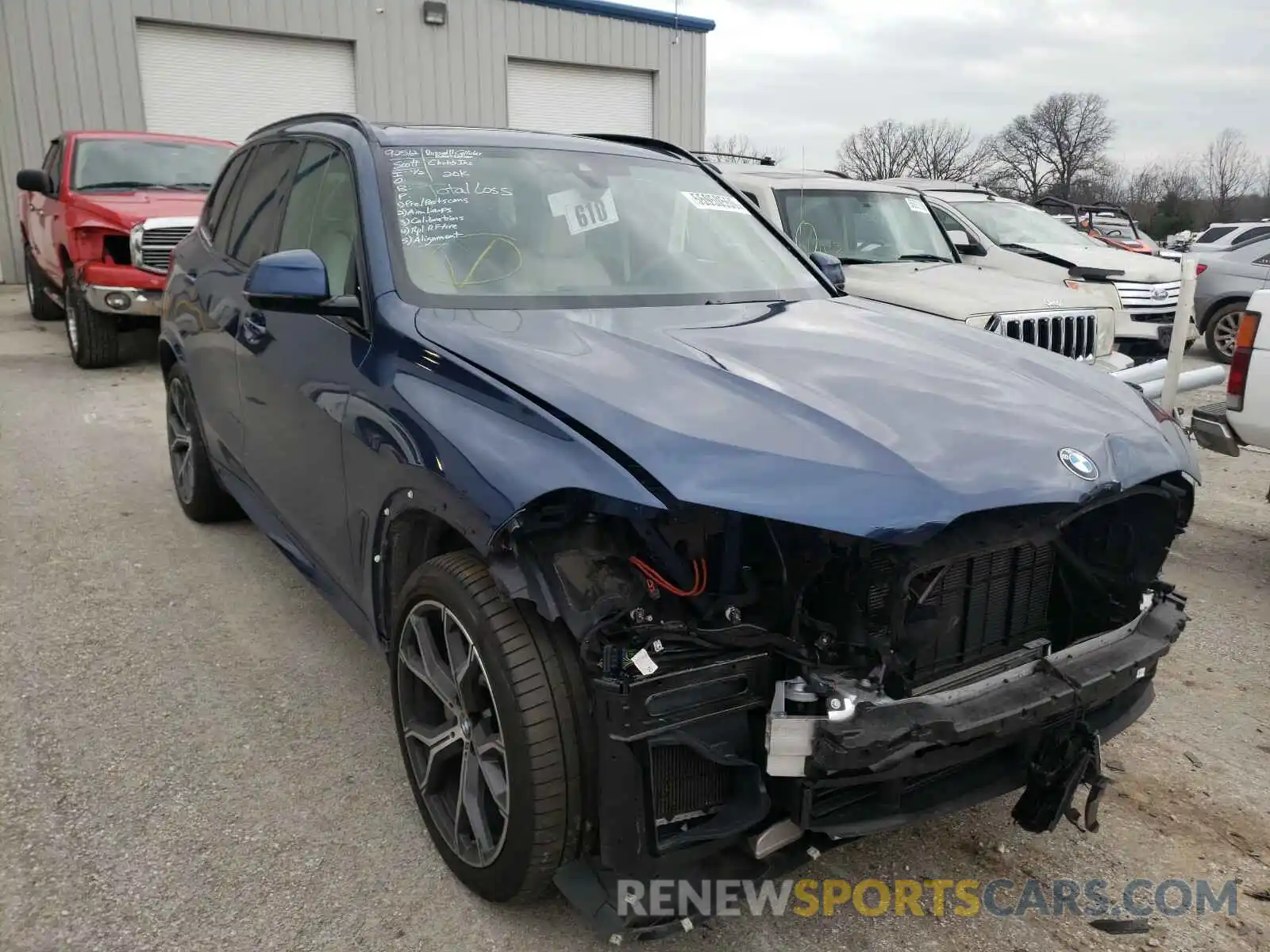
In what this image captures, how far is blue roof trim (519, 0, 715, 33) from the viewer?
18.2m

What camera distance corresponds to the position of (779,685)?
2.10m

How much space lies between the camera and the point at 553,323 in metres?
2.82

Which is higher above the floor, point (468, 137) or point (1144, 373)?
point (468, 137)

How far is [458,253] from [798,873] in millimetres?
2026

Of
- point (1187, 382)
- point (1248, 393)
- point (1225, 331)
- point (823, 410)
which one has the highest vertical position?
point (823, 410)

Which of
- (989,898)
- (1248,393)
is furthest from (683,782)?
(1248,393)

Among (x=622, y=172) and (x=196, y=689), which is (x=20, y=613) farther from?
(x=622, y=172)

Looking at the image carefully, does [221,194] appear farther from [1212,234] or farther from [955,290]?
[1212,234]

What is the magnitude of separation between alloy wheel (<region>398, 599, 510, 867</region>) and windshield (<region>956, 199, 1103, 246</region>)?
30.9 ft

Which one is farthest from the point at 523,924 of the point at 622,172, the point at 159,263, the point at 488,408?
the point at 159,263

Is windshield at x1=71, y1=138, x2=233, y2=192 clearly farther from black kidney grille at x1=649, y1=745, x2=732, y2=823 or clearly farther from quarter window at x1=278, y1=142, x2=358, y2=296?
black kidney grille at x1=649, y1=745, x2=732, y2=823

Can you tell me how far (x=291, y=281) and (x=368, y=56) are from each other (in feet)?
51.6

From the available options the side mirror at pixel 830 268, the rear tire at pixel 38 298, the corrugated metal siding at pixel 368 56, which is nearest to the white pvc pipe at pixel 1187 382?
the side mirror at pixel 830 268

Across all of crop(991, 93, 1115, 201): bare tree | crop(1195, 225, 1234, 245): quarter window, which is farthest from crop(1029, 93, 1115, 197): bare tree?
crop(1195, 225, 1234, 245): quarter window
